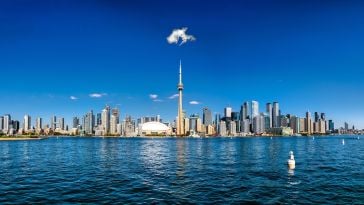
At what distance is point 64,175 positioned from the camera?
4878 cm

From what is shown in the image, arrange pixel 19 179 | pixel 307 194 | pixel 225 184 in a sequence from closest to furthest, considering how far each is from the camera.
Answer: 1. pixel 307 194
2. pixel 225 184
3. pixel 19 179

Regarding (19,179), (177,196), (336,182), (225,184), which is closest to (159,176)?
(225,184)

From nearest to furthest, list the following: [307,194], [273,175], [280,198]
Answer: [280,198]
[307,194]
[273,175]

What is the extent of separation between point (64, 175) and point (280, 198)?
31330 millimetres

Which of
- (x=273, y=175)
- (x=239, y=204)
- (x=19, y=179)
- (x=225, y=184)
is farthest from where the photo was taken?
(x=273, y=175)

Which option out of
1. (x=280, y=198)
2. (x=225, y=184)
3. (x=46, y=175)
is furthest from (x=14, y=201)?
(x=280, y=198)

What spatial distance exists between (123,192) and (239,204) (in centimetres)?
1247

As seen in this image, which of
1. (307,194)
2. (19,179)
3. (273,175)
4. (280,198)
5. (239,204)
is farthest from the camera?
(273,175)

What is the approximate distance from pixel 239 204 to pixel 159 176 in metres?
19.2

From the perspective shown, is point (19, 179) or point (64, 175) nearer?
point (19, 179)

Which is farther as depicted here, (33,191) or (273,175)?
(273,175)

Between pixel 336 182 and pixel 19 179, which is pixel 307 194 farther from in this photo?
pixel 19 179

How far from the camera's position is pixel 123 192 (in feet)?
116

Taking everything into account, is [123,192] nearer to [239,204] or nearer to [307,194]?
[239,204]
